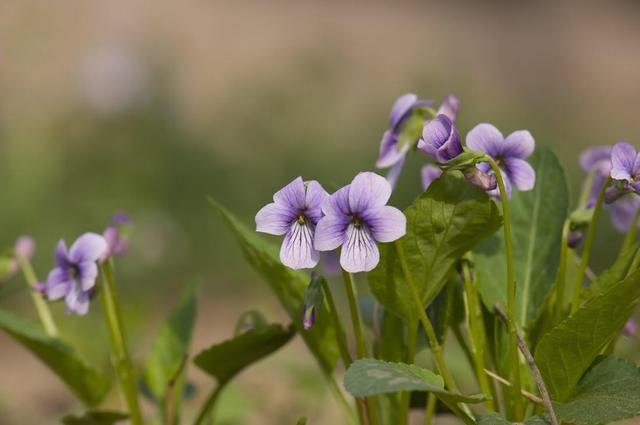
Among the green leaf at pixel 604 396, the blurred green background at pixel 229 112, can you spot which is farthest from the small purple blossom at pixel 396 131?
the green leaf at pixel 604 396

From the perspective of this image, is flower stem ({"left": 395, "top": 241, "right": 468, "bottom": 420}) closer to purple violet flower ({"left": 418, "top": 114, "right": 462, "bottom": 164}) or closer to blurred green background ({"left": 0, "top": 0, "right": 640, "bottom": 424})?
purple violet flower ({"left": 418, "top": 114, "right": 462, "bottom": 164})

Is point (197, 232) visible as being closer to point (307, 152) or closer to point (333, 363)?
point (307, 152)

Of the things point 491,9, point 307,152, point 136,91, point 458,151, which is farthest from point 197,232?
point 491,9

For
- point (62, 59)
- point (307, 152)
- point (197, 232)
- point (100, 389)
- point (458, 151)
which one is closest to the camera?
point (458, 151)

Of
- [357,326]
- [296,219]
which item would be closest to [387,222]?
[296,219]

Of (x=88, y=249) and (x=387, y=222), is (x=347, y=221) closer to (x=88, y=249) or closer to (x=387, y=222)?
(x=387, y=222)

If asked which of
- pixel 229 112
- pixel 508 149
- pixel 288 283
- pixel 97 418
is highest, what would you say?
pixel 508 149
